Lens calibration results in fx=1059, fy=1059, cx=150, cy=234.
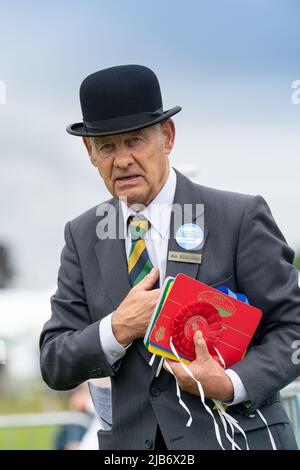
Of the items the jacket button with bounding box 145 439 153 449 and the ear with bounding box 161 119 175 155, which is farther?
the ear with bounding box 161 119 175 155

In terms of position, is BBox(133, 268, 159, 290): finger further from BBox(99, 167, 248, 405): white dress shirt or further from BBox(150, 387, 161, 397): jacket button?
BBox(150, 387, 161, 397): jacket button

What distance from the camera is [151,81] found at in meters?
4.10

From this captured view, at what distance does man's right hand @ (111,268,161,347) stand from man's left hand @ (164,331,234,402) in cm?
18

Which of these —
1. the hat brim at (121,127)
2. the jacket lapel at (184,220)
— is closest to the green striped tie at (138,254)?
the jacket lapel at (184,220)

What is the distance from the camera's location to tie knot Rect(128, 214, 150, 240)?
4.10 m

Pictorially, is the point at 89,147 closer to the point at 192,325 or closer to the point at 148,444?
the point at 192,325

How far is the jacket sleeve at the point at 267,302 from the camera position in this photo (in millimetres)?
3867

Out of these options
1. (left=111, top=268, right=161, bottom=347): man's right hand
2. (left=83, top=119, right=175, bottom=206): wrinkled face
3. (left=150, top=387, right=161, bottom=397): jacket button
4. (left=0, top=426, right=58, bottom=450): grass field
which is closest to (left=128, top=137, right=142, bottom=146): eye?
(left=83, top=119, right=175, bottom=206): wrinkled face

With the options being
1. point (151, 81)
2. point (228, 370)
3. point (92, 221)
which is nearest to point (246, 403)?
point (228, 370)

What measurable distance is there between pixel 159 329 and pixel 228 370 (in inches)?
11.7

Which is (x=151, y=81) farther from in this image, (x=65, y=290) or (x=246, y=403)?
(x=246, y=403)

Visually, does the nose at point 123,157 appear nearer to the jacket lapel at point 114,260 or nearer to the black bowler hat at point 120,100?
the black bowler hat at point 120,100

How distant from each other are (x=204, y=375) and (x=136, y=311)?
0.34m

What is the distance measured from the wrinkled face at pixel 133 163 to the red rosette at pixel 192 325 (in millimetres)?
525
